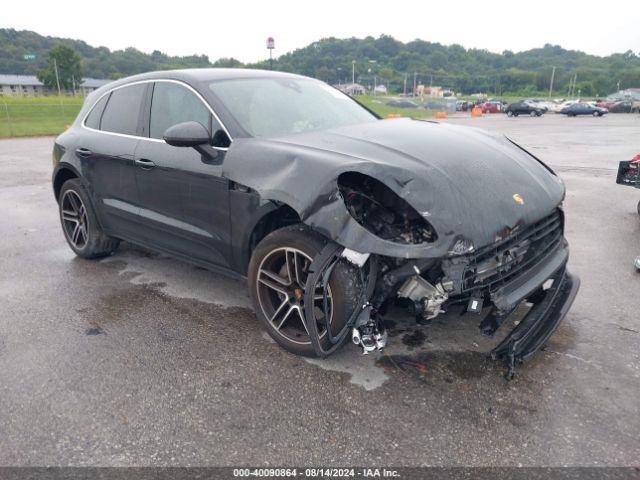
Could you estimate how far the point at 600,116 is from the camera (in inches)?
1716

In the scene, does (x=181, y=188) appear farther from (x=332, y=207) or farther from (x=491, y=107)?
(x=491, y=107)

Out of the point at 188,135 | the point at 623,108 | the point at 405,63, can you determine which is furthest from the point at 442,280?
the point at 405,63

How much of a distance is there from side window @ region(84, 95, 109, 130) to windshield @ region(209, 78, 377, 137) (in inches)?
62.9

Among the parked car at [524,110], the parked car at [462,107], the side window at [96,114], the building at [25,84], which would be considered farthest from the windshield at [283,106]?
the building at [25,84]

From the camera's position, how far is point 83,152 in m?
4.82

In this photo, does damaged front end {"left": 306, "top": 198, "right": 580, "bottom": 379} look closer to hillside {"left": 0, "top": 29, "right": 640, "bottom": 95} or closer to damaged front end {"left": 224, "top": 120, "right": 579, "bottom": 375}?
damaged front end {"left": 224, "top": 120, "right": 579, "bottom": 375}

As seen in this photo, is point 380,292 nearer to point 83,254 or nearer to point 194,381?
point 194,381

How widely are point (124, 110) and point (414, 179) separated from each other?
2.99 metres

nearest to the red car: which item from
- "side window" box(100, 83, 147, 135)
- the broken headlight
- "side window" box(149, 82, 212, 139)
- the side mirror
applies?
"side window" box(100, 83, 147, 135)

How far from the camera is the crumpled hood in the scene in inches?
107

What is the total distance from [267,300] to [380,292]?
0.83m

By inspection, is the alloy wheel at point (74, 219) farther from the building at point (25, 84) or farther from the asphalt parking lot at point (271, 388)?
the building at point (25, 84)

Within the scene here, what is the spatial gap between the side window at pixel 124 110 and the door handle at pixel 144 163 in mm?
317

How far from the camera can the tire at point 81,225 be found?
197 inches
